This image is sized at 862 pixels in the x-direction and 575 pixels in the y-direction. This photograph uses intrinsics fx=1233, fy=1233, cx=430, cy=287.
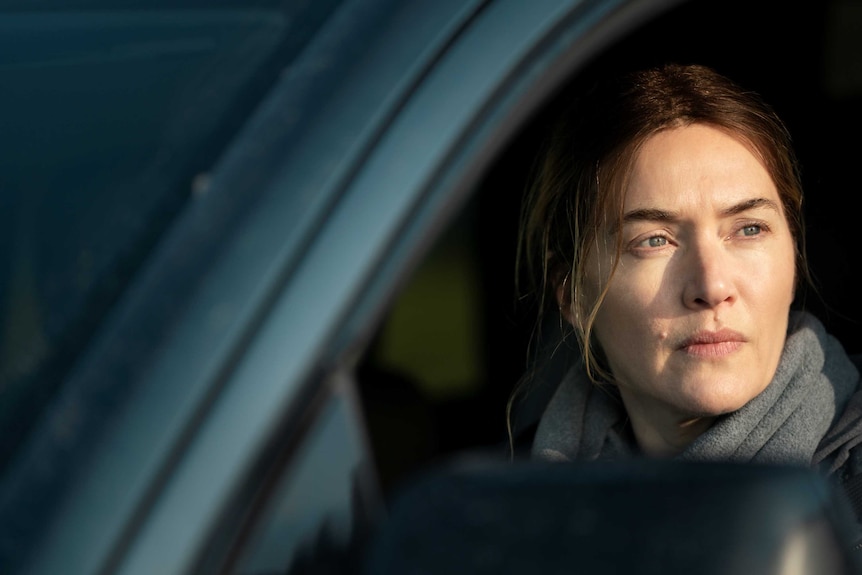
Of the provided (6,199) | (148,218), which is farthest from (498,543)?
(6,199)

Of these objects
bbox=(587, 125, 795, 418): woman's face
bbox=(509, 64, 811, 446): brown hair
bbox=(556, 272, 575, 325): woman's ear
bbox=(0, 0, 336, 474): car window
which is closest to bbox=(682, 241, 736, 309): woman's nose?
bbox=(587, 125, 795, 418): woman's face

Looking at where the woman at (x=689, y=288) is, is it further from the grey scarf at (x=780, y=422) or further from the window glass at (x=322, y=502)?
the window glass at (x=322, y=502)

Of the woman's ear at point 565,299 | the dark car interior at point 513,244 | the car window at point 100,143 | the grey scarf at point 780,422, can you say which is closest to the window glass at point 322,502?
the car window at point 100,143

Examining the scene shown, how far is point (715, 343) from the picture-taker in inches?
66.6

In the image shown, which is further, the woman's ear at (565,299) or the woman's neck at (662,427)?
the woman's ear at (565,299)

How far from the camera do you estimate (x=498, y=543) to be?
0.81 metres

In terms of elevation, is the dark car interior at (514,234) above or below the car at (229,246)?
above

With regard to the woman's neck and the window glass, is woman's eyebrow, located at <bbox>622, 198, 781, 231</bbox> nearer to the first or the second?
the woman's neck

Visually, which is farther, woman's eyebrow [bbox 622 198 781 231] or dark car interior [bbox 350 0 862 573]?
dark car interior [bbox 350 0 862 573]

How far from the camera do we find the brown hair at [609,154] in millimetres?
1860

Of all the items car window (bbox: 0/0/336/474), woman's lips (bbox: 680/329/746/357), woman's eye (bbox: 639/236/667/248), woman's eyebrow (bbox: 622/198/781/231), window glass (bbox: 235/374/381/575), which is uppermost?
woman's eyebrow (bbox: 622/198/781/231)

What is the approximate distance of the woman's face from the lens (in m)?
1.69

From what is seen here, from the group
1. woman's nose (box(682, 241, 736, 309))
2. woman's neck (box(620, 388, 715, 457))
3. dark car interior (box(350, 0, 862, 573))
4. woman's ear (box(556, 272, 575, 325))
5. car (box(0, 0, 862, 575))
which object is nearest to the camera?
car (box(0, 0, 862, 575))

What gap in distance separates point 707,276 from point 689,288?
0.12ft
